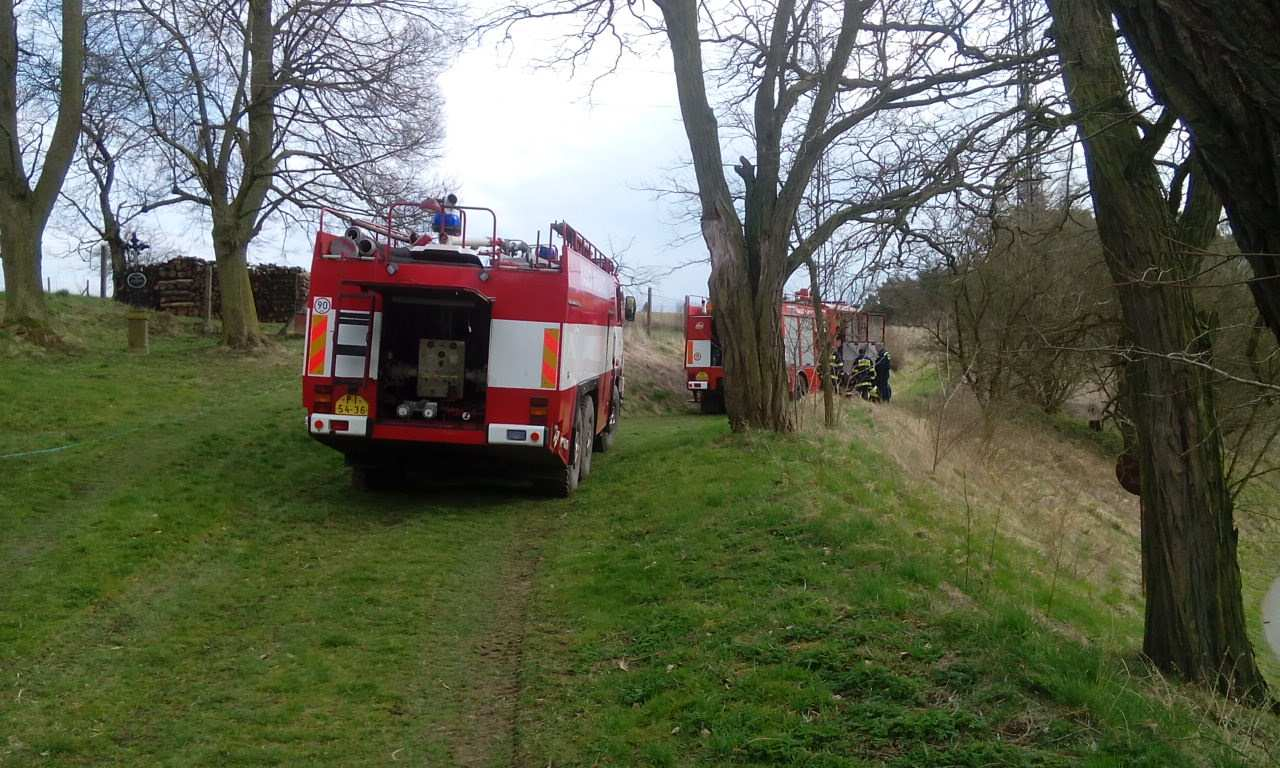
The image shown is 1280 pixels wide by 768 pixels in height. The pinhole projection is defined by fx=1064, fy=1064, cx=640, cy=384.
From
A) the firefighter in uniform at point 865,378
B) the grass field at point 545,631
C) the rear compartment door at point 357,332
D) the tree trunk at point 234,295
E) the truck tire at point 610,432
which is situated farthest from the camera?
the firefighter in uniform at point 865,378

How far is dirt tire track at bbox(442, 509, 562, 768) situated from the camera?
5.36 m

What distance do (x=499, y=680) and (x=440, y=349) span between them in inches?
228

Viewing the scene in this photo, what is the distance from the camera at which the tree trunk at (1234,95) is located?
328 centimetres

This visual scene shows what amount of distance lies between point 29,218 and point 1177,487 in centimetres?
1994

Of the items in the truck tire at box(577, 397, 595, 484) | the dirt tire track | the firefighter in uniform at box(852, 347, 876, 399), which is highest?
the firefighter in uniform at box(852, 347, 876, 399)

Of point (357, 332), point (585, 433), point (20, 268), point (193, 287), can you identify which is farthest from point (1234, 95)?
point (193, 287)

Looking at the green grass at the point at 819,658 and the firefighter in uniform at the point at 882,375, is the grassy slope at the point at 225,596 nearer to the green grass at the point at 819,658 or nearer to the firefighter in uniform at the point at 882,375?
the green grass at the point at 819,658

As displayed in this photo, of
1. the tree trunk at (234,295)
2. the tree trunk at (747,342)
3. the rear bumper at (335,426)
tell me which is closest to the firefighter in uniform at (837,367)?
the tree trunk at (747,342)

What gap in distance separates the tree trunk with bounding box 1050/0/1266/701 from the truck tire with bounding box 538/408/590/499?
7213mm

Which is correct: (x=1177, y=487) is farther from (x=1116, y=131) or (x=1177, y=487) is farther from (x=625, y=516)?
(x=625, y=516)

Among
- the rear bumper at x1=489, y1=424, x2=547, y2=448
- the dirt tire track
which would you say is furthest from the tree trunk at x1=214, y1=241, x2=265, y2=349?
the dirt tire track

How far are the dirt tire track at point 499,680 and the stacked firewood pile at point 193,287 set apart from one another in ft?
70.4

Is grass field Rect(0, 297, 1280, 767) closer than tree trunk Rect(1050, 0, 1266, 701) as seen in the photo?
Yes

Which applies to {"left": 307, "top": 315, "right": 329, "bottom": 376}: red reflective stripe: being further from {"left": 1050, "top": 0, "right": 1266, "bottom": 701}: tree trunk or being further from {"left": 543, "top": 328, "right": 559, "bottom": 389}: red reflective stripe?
{"left": 1050, "top": 0, "right": 1266, "bottom": 701}: tree trunk
